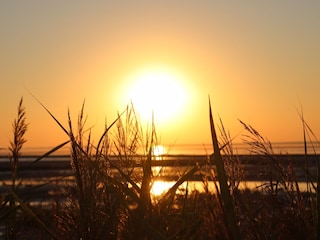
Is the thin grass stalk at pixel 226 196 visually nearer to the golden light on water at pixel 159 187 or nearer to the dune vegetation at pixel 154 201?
the dune vegetation at pixel 154 201

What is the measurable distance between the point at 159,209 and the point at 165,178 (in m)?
0.81

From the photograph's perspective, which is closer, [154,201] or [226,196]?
[226,196]

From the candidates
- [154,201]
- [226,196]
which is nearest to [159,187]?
[154,201]

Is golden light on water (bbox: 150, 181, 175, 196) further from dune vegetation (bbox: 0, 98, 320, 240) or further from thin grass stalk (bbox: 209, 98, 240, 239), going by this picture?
thin grass stalk (bbox: 209, 98, 240, 239)

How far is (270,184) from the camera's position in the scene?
2.20 metres

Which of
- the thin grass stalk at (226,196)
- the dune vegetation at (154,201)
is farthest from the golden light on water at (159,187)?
the thin grass stalk at (226,196)

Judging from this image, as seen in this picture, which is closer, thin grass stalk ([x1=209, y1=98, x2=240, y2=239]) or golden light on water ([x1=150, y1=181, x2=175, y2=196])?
thin grass stalk ([x1=209, y1=98, x2=240, y2=239])

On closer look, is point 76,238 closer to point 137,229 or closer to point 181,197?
point 137,229

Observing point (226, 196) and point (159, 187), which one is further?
point (159, 187)

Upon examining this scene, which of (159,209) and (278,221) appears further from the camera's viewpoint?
(278,221)

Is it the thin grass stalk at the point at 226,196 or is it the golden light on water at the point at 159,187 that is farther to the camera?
the golden light on water at the point at 159,187

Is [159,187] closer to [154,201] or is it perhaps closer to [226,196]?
[154,201]

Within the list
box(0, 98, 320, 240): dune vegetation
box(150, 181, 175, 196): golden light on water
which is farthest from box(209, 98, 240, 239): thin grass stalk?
box(150, 181, 175, 196): golden light on water

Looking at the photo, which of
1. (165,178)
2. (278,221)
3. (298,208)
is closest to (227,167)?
(298,208)
